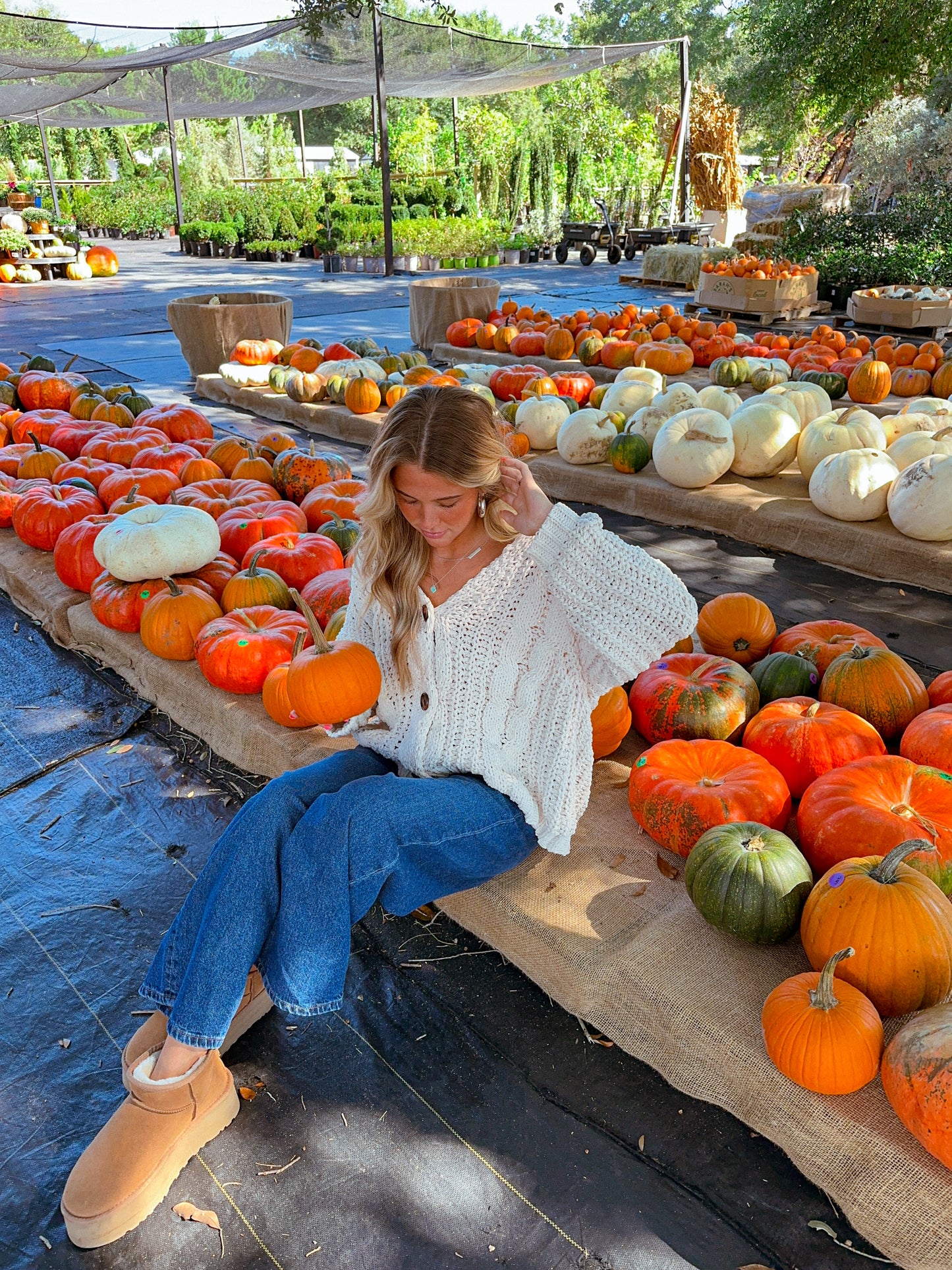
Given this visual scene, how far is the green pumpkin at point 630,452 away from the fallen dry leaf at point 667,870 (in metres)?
3.46

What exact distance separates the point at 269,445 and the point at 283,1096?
398cm

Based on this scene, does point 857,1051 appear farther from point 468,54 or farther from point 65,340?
point 468,54

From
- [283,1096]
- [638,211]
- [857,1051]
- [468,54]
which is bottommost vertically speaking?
[283,1096]

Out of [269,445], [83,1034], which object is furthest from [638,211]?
[83,1034]

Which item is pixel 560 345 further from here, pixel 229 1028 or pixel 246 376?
pixel 229 1028

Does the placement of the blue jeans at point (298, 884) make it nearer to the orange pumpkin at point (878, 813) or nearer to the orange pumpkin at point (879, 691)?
the orange pumpkin at point (878, 813)

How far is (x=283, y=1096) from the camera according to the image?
1875 mm

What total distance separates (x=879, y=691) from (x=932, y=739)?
10.6 inches

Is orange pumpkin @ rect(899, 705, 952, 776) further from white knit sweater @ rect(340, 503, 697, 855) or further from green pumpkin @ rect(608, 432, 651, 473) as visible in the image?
green pumpkin @ rect(608, 432, 651, 473)

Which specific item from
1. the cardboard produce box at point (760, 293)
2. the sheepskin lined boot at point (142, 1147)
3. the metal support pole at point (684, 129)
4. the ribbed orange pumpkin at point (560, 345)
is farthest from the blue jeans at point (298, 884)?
the metal support pole at point (684, 129)

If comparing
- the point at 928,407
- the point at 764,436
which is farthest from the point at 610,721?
the point at 928,407

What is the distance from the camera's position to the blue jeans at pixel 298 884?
1.73 m

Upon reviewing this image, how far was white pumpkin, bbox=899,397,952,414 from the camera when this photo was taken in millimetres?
5148

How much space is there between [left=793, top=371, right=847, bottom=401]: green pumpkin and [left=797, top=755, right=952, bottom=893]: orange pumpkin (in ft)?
15.6
